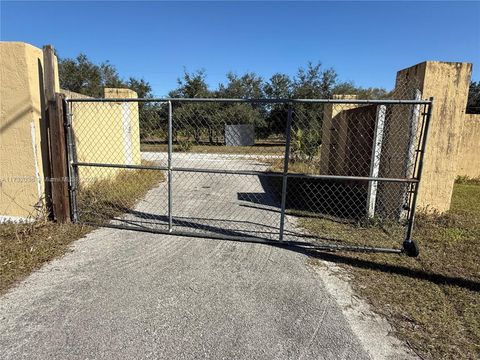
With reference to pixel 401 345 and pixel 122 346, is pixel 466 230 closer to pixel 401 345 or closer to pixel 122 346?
pixel 401 345

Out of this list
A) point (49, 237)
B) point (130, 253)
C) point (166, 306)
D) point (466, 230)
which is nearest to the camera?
point (166, 306)

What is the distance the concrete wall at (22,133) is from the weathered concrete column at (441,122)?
20.7 ft

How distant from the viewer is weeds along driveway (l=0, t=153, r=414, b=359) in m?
2.34

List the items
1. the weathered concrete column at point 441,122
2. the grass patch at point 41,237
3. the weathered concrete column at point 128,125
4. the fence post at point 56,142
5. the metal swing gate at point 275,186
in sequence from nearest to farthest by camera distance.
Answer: the grass patch at point 41,237, the metal swing gate at point 275,186, the fence post at point 56,142, the weathered concrete column at point 441,122, the weathered concrete column at point 128,125

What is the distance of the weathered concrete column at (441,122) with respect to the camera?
5.46 metres

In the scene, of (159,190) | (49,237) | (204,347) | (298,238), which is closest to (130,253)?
(49,237)

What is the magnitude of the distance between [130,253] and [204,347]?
204cm

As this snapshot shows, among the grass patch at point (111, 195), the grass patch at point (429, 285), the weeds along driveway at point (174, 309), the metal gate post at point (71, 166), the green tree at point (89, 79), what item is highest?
the green tree at point (89, 79)

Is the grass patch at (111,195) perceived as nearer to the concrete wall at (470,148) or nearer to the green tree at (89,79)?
the concrete wall at (470,148)

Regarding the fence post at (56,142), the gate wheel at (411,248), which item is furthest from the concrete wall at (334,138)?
the fence post at (56,142)

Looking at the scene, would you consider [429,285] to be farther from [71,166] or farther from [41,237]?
[71,166]

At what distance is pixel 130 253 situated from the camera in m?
4.01

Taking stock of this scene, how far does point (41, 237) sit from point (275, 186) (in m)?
6.34

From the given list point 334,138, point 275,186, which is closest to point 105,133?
point 275,186
